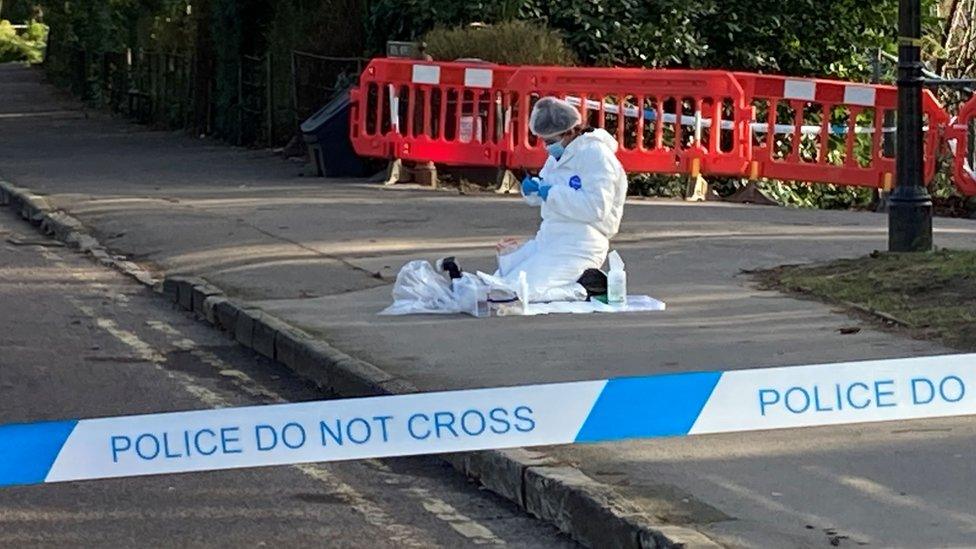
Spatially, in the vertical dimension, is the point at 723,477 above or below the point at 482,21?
below

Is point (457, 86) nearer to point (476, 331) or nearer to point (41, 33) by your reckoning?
point (476, 331)

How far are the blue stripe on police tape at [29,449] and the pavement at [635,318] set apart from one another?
6.71ft

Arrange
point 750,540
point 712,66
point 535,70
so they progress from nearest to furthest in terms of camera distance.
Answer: point 750,540 → point 535,70 → point 712,66

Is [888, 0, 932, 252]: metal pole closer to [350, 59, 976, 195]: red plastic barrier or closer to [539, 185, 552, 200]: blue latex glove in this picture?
[539, 185, 552, 200]: blue latex glove

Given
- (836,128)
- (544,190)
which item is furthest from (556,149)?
(836,128)

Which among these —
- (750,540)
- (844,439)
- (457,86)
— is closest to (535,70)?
(457,86)

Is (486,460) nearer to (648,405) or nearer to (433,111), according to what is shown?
(648,405)

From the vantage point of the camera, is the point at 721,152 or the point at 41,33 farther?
the point at 41,33

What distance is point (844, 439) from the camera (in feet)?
25.0

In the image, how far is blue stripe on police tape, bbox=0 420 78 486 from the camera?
5.54m

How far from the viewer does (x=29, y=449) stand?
5566 mm

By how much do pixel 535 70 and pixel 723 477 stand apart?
12.0 m

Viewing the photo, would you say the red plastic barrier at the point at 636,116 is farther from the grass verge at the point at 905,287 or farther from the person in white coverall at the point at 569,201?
the person in white coverall at the point at 569,201

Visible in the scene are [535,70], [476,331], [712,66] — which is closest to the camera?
[476,331]
